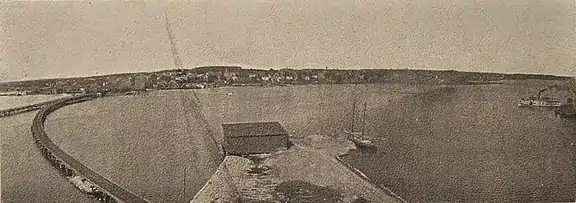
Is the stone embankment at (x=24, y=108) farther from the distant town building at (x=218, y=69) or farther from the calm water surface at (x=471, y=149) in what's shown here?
the calm water surface at (x=471, y=149)

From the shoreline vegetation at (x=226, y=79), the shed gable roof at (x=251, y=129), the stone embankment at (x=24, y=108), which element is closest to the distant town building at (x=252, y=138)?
the shed gable roof at (x=251, y=129)

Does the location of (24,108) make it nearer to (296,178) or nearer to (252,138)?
(252,138)

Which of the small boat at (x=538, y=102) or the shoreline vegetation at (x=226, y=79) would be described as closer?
the shoreline vegetation at (x=226, y=79)

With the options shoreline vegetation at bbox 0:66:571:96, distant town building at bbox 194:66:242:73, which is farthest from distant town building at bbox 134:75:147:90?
distant town building at bbox 194:66:242:73

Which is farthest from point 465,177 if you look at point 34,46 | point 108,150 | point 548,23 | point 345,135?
point 34,46

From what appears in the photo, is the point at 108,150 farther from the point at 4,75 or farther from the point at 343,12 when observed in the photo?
the point at 343,12

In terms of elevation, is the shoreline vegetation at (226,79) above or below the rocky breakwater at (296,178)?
above
